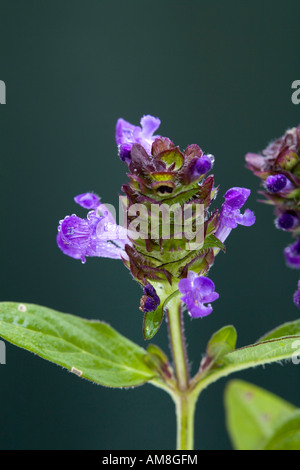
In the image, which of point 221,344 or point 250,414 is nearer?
point 221,344

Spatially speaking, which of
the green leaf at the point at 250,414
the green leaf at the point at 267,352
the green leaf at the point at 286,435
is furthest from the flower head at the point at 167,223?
the green leaf at the point at 250,414

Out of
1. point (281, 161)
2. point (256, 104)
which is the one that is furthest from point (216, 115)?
point (281, 161)

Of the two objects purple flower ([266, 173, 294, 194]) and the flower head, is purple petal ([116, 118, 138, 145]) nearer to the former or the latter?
the flower head

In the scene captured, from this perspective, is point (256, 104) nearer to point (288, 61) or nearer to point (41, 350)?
point (288, 61)

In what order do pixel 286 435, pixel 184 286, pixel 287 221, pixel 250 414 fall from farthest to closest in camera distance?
1. pixel 250 414
2. pixel 286 435
3. pixel 287 221
4. pixel 184 286

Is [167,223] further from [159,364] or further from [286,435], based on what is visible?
[286,435]

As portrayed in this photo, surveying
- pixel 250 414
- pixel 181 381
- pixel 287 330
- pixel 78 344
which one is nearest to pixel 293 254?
pixel 287 330
